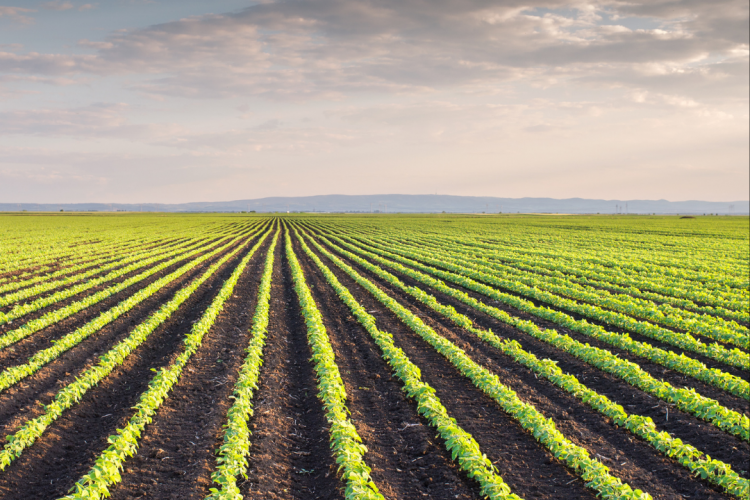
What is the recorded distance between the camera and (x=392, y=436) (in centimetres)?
749

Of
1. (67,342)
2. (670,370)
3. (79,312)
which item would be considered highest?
(79,312)

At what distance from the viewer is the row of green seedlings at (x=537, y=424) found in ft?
19.6

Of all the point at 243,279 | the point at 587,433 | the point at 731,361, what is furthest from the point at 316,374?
the point at 243,279

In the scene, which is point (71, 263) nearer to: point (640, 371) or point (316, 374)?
point (316, 374)

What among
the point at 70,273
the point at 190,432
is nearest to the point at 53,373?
the point at 190,432

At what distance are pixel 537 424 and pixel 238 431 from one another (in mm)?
5160

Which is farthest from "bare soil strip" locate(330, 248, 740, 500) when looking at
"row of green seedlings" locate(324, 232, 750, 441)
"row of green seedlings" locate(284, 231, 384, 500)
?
"row of green seedlings" locate(284, 231, 384, 500)

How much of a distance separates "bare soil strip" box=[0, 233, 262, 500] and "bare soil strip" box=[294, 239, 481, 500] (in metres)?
4.39

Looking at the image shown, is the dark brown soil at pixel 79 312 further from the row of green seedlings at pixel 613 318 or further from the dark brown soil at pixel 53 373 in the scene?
the row of green seedlings at pixel 613 318

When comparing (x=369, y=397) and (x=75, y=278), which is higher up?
(x=75, y=278)

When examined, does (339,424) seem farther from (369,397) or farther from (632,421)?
(632,421)

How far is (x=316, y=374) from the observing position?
10.0 metres

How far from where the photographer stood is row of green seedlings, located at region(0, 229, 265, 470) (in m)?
6.73

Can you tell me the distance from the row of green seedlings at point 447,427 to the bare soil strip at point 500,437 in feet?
1.04
